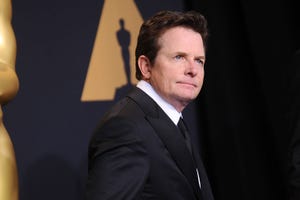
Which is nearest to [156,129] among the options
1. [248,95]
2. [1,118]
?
[1,118]

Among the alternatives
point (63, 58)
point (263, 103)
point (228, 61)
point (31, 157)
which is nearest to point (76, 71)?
point (63, 58)

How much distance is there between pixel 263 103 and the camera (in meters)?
1.77

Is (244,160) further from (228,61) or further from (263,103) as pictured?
(228,61)

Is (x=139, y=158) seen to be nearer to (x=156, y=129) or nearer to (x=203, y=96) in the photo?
(x=156, y=129)

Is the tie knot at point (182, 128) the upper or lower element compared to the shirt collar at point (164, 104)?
lower

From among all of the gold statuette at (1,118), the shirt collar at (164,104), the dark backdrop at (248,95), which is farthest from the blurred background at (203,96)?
the gold statuette at (1,118)

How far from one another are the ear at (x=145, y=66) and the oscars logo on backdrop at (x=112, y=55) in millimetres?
569

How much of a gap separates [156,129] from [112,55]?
82 centimetres

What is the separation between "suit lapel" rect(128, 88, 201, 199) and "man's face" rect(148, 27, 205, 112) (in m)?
0.06

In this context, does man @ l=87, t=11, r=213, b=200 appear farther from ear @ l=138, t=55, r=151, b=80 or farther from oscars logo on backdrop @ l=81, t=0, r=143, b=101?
oscars logo on backdrop @ l=81, t=0, r=143, b=101

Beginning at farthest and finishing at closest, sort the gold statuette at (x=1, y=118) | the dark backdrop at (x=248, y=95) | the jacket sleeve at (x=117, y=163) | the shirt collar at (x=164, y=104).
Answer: the dark backdrop at (x=248, y=95)
the shirt collar at (x=164, y=104)
the jacket sleeve at (x=117, y=163)
the gold statuette at (x=1, y=118)

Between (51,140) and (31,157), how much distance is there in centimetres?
9

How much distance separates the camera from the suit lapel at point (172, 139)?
0.91 m

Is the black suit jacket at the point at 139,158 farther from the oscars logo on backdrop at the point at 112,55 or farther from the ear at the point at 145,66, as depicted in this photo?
the oscars logo on backdrop at the point at 112,55
